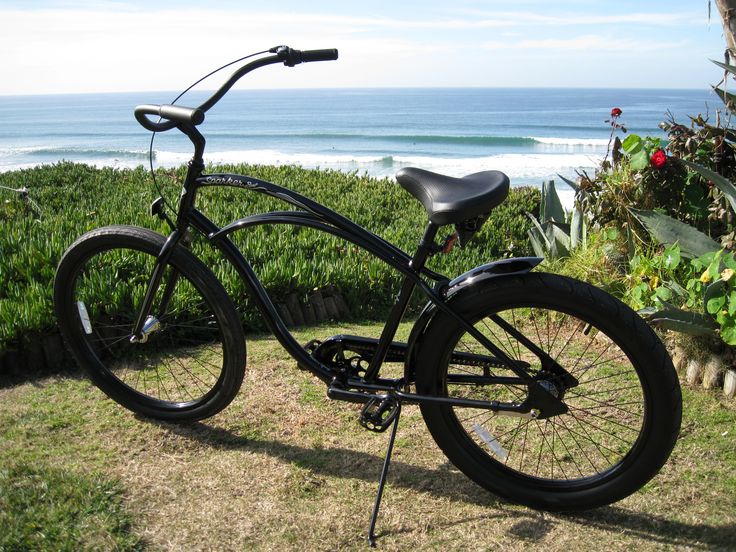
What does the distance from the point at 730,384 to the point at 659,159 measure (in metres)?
1.49

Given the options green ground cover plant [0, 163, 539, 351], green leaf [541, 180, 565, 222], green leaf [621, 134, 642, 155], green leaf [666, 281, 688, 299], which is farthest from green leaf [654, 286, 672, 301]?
green leaf [541, 180, 565, 222]

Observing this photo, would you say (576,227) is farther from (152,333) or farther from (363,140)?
(363,140)

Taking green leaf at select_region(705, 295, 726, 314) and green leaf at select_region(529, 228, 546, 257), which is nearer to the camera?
green leaf at select_region(705, 295, 726, 314)

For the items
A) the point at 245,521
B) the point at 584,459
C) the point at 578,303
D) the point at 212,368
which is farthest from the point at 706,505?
the point at 212,368

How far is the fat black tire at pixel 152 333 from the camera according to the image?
3.07 m

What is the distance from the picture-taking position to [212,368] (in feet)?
13.3

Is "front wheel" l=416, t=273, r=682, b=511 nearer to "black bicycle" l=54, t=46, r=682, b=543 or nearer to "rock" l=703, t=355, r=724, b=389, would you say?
"black bicycle" l=54, t=46, r=682, b=543

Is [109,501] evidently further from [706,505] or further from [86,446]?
[706,505]

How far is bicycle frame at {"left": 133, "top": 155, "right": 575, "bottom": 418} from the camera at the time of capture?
8.49ft

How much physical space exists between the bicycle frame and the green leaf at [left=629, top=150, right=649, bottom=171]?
2.22 meters

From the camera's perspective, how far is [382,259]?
2.68m

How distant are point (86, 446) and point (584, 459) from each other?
7.56ft

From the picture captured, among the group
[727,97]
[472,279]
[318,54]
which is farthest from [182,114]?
[727,97]

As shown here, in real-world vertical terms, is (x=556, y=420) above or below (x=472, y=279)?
below
